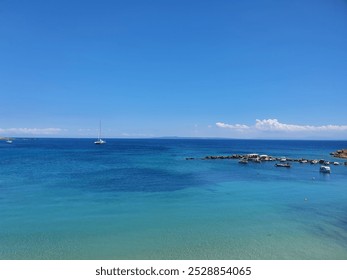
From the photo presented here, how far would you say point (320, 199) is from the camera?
21.5m

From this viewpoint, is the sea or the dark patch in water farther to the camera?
the dark patch in water

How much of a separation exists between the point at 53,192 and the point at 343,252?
70.7 ft

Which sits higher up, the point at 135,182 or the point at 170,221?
the point at 135,182

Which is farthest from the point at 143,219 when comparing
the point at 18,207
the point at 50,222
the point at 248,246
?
the point at 18,207

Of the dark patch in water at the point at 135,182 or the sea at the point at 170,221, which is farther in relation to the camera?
the dark patch in water at the point at 135,182

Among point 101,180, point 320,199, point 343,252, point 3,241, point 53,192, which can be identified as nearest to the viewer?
point 343,252

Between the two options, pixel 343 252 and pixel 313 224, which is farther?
pixel 313 224

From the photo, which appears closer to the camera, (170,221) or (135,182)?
(170,221)

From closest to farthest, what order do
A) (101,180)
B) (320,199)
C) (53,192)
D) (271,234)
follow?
(271,234), (320,199), (53,192), (101,180)

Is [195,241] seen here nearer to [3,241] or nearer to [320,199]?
[3,241]

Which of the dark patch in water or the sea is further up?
the dark patch in water

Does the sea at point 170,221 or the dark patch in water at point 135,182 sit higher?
the dark patch in water at point 135,182

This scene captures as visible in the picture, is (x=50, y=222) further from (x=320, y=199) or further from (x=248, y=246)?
(x=320, y=199)

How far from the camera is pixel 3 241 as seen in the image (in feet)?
41.9
